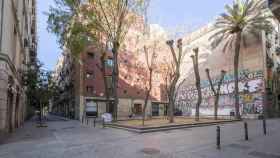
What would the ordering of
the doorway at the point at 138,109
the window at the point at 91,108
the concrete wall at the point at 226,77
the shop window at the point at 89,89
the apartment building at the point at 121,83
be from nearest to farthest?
the concrete wall at the point at 226,77
the apartment building at the point at 121,83
the window at the point at 91,108
the shop window at the point at 89,89
the doorway at the point at 138,109

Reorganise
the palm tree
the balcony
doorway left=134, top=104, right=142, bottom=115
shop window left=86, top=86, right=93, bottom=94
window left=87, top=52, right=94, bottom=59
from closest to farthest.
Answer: the balcony < the palm tree < shop window left=86, top=86, right=93, bottom=94 < window left=87, top=52, right=94, bottom=59 < doorway left=134, top=104, right=142, bottom=115

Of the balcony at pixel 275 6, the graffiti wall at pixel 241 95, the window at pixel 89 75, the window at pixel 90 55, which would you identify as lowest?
the graffiti wall at pixel 241 95

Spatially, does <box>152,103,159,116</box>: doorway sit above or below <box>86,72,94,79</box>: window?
below

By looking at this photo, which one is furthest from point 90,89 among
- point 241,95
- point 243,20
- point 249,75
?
point 243,20

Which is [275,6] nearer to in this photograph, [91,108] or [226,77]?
[226,77]

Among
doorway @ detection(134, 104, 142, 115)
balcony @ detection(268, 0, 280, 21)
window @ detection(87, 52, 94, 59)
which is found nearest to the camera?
balcony @ detection(268, 0, 280, 21)

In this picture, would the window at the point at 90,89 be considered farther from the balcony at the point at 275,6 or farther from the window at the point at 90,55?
the balcony at the point at 275,6

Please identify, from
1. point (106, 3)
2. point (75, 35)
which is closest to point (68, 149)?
point (75, 35)

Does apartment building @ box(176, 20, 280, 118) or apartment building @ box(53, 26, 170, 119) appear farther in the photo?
apartment building @ box(53, 26, 170, 119)

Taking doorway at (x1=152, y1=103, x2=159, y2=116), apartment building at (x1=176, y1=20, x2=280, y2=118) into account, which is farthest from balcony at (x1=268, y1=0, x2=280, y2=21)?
doorway at (x1=152, y1=103, x2=159, y2=116)

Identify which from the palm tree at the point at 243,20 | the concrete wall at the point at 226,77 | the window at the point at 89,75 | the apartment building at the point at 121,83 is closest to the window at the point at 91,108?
the apartment building at the point at 121,83

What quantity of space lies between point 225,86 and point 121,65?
17190 mm

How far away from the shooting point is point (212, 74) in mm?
32438

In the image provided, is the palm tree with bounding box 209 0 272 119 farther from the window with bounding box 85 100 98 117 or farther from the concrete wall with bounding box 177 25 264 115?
the window with bounding box 85 100 98 117
